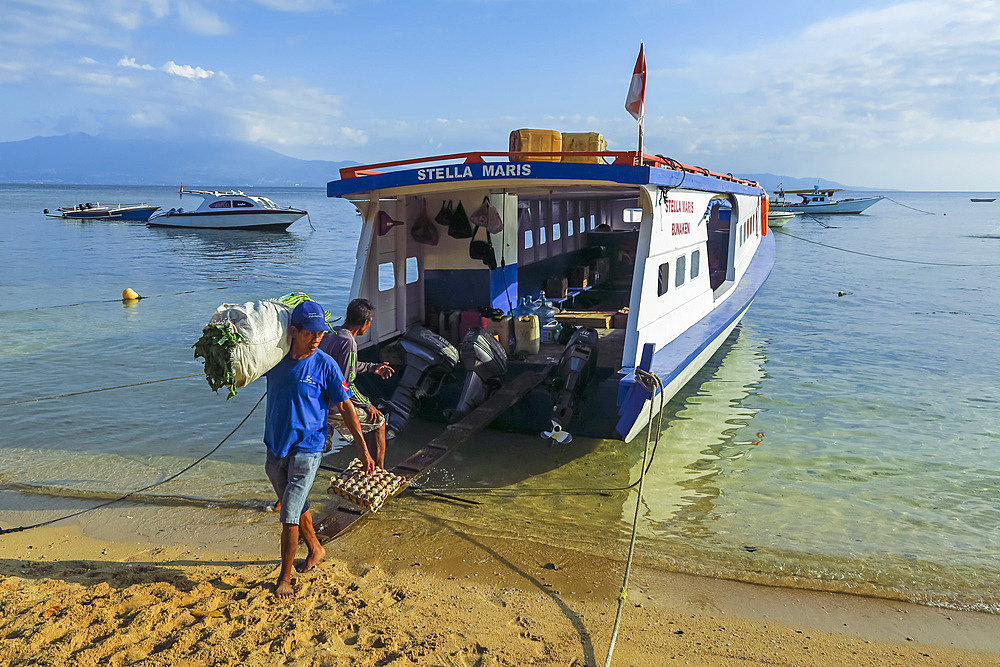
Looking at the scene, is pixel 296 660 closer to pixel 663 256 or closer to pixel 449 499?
pixel 449 499

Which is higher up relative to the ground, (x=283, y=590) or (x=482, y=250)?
(x=482, y=250)

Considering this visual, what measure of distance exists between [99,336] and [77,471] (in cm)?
870

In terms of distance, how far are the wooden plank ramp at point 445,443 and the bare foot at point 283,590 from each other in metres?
0.75

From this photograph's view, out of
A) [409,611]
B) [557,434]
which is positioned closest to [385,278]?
[557,434]

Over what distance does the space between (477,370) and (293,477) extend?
3.62 m

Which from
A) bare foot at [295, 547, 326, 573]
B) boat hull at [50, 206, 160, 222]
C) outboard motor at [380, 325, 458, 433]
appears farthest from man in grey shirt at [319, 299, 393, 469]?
boat hull at [50, 206, 160, 222]

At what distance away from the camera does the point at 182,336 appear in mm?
15656

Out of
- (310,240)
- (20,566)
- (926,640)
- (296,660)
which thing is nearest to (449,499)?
(296,660)

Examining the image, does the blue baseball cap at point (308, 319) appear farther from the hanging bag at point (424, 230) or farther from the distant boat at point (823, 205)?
the distant boat at point (823, 205)

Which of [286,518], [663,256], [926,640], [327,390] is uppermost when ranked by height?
[663,256]

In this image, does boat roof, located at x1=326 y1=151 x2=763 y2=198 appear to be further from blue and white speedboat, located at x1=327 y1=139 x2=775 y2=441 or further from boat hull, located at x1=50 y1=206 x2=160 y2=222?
boat hull, located at x1=50 y1=206 x2=160 y2=222

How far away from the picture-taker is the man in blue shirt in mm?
4535

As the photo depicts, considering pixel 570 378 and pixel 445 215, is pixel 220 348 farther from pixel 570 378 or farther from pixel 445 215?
pixel 445 215

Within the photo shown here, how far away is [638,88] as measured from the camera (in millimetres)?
8445
